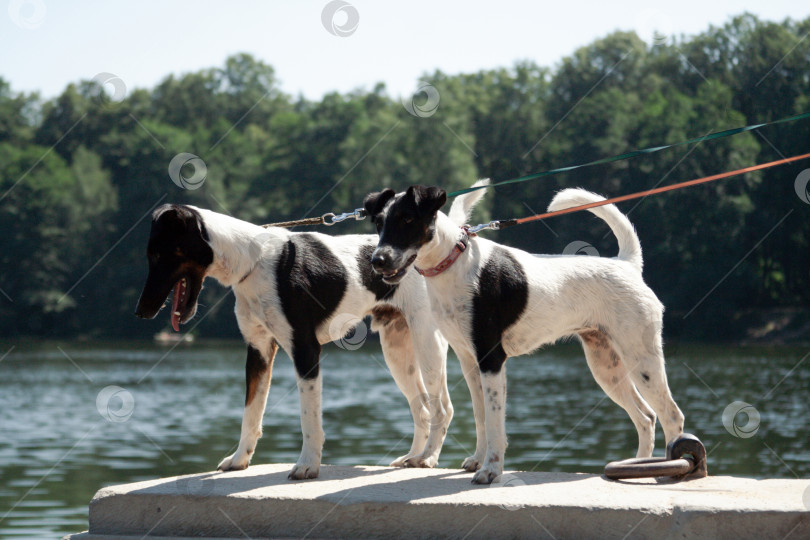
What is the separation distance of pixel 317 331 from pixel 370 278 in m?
0.74

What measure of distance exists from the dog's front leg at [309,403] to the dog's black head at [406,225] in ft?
4.00

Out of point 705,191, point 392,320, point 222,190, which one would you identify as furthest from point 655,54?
point 392,320

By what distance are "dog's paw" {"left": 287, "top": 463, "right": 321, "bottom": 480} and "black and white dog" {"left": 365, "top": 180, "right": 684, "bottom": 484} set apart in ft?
4.52

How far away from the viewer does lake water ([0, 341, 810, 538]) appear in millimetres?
19625

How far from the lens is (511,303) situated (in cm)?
824

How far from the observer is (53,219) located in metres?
86.6

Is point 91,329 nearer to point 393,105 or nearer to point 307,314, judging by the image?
point 393,105

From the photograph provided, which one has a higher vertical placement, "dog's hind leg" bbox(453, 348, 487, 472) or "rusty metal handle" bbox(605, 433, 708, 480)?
"dog's hind leg" bbox(453, 348, 487, 472)

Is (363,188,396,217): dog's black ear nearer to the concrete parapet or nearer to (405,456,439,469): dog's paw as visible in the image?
the concrete parapet

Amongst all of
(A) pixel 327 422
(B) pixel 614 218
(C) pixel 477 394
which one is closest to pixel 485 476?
(C) pixel 477 394

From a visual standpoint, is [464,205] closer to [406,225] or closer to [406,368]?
[406,225]

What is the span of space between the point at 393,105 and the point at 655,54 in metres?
24.6

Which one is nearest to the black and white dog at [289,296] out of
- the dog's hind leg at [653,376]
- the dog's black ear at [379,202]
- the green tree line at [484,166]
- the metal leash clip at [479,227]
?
the dog's black ear at [379,202]

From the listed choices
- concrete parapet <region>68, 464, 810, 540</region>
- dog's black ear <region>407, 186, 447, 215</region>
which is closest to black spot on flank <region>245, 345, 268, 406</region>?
concrete parapet <region>68, 464, 810, 540</region>
